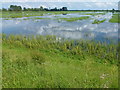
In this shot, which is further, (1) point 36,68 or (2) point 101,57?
(2) point 101,57

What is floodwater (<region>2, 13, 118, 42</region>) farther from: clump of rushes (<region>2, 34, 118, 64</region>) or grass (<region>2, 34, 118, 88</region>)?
grass (<region>2, 34, 118, 88</region>)

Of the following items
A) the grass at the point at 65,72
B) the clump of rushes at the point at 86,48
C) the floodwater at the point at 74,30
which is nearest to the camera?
the grass at the point at 65,72

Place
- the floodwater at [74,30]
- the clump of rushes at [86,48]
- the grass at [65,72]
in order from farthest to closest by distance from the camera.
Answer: the floodwater at [74,30] < the clump of rushes at [86,48] < the grass at [65,72]

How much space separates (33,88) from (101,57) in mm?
6648

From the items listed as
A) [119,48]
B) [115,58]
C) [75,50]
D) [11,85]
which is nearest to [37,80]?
[11,85]

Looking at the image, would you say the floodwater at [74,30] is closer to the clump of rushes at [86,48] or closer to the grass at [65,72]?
the clump of rushes at [86,48]

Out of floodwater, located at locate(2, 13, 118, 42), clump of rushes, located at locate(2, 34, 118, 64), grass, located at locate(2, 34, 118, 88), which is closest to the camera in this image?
grass, located at locate(2, 34, 118, 88)

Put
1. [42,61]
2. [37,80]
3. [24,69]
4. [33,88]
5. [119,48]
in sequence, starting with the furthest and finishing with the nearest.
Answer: [119,48] → [42,61] → [24,69] → [37,80] → [33,88]

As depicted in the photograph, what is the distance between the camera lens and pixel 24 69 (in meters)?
7.46

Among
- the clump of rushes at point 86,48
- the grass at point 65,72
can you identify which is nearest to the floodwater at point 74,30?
the clump of rushes at point 86,48

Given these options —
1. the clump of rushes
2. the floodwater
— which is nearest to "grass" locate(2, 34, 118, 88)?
the clump of rushes

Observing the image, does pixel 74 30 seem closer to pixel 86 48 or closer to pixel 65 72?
pixel 86 48

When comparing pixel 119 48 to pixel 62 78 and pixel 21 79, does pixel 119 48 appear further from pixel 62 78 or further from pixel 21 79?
pixel 21 79

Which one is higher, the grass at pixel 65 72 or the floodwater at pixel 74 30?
the floodwater at pixel 74 30
